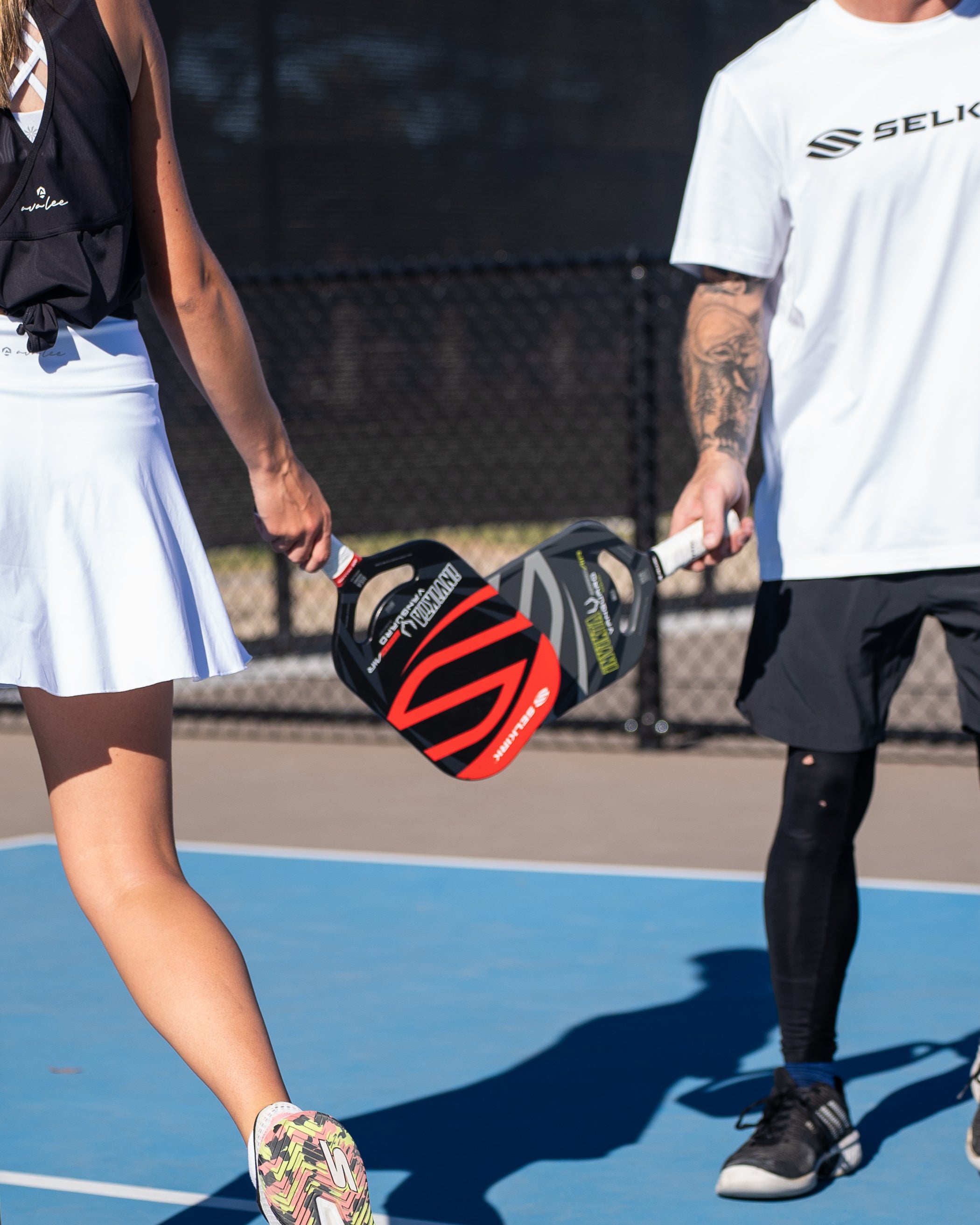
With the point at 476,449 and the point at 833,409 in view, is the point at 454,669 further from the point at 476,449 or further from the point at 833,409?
the point at 476,449

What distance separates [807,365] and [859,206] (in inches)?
10.4

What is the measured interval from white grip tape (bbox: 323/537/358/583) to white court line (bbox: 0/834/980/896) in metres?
2.82

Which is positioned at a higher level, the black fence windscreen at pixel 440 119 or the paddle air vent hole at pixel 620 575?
the black fence windscreen at pixel 440 119

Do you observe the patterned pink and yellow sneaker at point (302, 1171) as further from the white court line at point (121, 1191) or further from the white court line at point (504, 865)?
the white court line at point (504, 865)

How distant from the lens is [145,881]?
2.19 m

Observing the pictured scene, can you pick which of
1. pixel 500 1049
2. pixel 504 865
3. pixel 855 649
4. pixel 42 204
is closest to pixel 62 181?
pixel 42 204

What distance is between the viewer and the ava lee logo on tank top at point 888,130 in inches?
110

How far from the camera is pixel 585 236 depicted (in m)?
15.6

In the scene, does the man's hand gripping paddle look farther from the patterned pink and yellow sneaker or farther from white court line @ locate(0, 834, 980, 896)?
white court line @ locate(0, 834, 980, 896)

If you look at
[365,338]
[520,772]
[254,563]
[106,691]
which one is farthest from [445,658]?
[365,338]

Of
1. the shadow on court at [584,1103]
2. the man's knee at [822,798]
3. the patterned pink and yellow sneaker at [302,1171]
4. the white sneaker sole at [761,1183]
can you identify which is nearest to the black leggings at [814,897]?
the man's knee at [822,798]

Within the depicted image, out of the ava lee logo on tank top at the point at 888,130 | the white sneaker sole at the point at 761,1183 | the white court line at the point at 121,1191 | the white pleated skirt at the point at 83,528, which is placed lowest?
the white court line at the point at 121,1191

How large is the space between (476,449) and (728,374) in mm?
10290

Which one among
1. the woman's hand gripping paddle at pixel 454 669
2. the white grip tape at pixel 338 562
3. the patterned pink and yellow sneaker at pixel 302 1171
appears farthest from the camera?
the woman's hand gripping paddle at pixel 454 669
